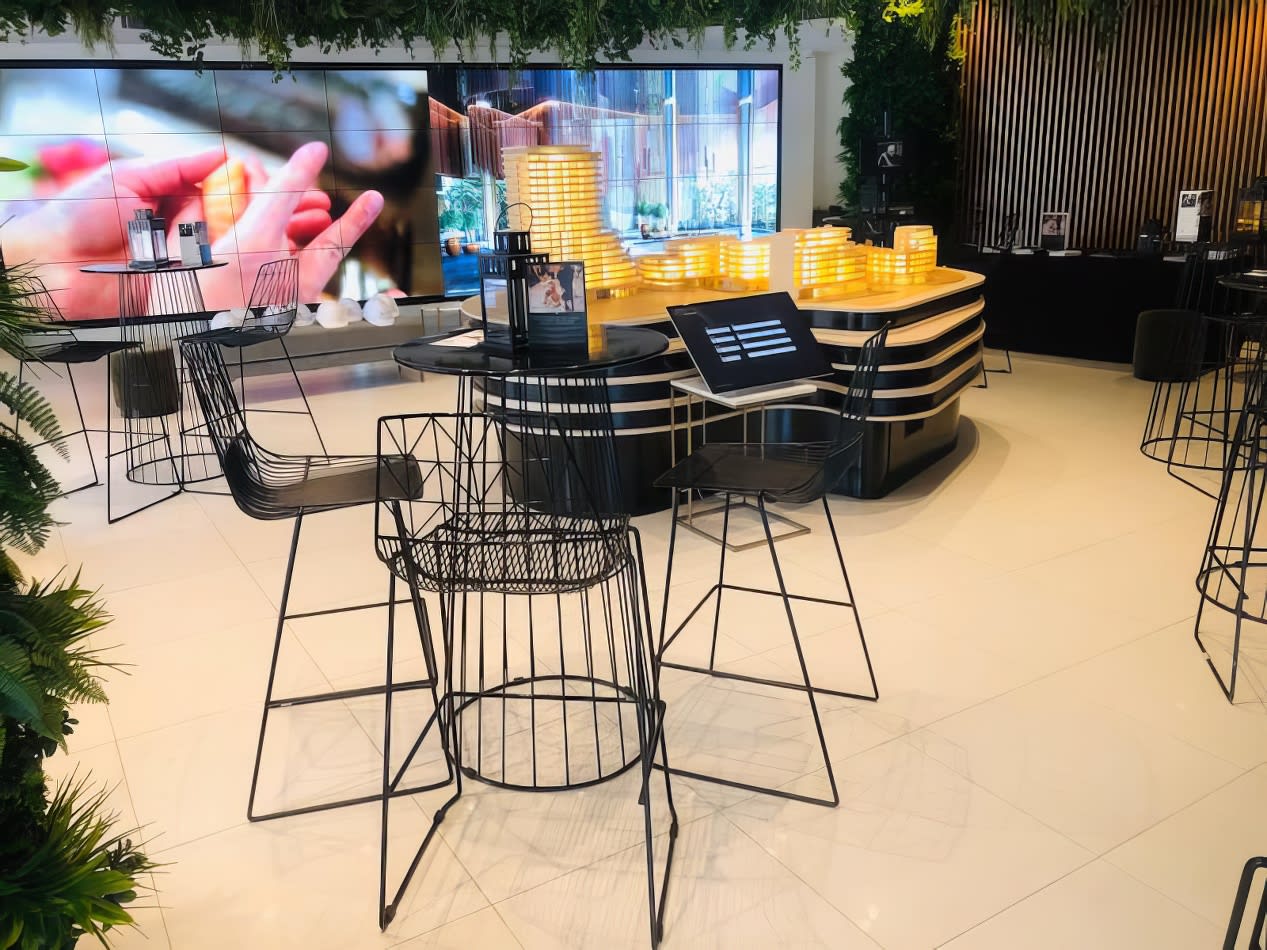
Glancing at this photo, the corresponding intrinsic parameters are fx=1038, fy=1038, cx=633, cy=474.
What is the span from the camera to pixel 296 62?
28.7ft

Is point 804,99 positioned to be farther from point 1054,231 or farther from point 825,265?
point 825,265

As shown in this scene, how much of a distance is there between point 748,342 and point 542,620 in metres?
1.36

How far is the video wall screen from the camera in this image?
843cm

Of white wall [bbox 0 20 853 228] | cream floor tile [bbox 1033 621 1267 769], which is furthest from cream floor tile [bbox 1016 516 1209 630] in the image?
white wall [bbox 0 20 853 228]

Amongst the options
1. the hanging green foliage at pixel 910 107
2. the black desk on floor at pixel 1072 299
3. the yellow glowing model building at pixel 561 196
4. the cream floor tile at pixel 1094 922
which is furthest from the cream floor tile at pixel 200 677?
the hanging green foliage at pixel 910 107

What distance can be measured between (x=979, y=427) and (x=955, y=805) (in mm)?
4014

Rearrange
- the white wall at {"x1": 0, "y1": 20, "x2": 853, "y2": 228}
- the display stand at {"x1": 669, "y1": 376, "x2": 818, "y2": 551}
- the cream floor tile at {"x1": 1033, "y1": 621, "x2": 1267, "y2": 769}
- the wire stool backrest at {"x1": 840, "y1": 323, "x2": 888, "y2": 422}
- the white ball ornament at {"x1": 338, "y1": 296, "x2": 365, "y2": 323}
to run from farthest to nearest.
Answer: the white wall at {"x1": 0, "y1": 20, "x2": 853, "y2": 228} < the white ball ornament at {"x1": 338, "y1": 296, "x2": 365, "y2": 323} < the display stand at {"x1": 669, "y1": 376, "x2": 818, "y2": 551} < the wire stool backrest at {"x1": 840, "y1": 323, "x2": 888, "y2": 422} < the cream floor tile at {"x1": 1033, "y1": 621, "x2": 1267, "y2": 769}

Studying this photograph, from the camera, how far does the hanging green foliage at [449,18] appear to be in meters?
2.18

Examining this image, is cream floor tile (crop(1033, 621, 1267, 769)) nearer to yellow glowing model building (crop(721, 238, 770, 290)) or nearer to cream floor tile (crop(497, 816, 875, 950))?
cream floor tile (crop(497, 816, 875, 950))

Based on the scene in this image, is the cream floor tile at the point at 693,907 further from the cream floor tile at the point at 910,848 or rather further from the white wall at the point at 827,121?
the white wall at the point at 827,121

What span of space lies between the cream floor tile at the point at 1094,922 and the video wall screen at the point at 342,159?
24.1ft

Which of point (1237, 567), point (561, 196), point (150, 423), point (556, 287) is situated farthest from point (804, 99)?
point (556, 287)

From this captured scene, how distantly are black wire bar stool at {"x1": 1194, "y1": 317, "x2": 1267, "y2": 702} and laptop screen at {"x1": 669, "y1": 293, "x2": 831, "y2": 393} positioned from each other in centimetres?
144

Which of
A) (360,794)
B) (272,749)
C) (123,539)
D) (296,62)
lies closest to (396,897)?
(360,794)
